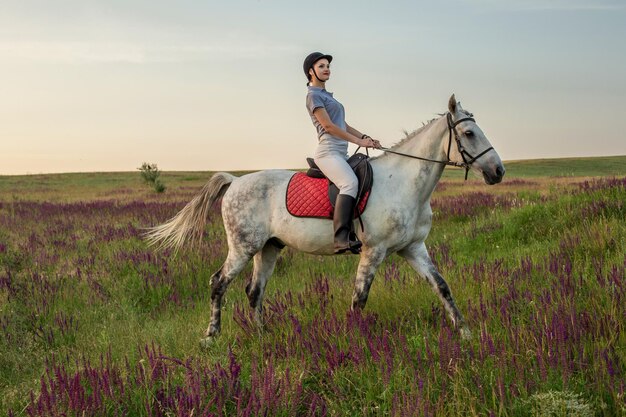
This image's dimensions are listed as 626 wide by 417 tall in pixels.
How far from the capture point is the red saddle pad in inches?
206

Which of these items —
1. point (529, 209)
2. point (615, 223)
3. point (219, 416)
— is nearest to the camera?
point (219, 416)

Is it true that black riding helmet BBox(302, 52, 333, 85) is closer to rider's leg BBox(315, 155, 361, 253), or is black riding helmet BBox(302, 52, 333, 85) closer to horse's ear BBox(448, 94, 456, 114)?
rider's leg BBox(315, 155, 361, 253)

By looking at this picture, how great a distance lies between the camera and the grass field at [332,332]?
2.96m

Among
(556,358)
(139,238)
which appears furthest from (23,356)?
(139,238)

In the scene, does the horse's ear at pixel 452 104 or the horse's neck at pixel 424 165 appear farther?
the horse's neck at pixel 424 165

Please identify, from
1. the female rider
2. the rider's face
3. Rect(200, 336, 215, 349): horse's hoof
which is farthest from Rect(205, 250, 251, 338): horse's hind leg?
the rider's face

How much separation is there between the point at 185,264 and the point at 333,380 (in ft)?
17.6

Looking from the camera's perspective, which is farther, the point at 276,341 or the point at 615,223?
the point at 615,223

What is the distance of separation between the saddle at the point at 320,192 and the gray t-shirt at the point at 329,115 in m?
0.19

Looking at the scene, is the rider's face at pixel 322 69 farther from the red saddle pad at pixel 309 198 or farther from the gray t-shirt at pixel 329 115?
the red saddle pad at pixel 309 198

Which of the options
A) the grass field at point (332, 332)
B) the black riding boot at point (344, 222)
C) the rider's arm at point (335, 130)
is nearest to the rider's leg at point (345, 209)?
the black riding boot at point (344, 222)

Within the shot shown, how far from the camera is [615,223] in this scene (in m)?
7.59

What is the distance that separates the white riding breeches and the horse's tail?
1.33 m

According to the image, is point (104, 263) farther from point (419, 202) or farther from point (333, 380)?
point (333, 380)
